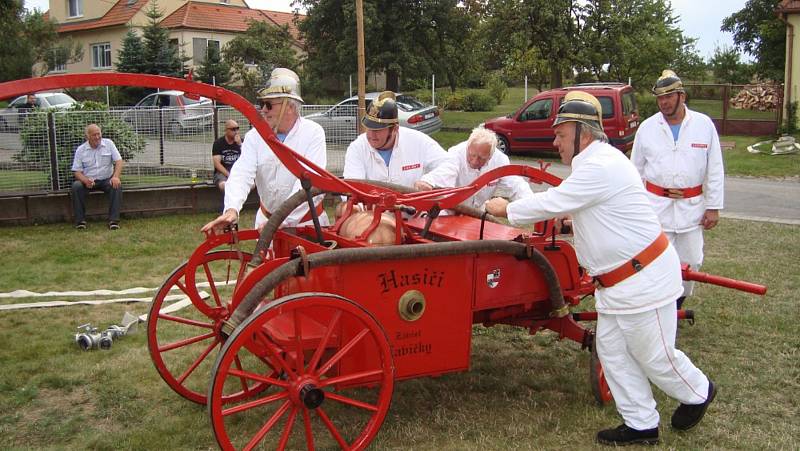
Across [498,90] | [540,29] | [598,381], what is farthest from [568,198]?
[498,90]

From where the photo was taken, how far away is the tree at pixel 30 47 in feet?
93.3

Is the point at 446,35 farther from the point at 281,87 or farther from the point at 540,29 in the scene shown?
the point at 281,87

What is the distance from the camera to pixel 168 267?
7.71m

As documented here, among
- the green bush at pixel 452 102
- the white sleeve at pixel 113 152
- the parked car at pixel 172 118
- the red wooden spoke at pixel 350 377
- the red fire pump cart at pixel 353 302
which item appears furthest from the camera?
the green bush at pixel 452 102

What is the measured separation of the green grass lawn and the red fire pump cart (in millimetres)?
260

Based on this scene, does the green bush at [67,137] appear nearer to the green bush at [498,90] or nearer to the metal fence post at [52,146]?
the metal fence post at [52,146]

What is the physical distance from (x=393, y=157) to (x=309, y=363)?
2032mm

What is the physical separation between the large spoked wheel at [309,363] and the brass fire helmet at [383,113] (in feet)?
4.87

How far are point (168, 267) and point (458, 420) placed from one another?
451 centimetres

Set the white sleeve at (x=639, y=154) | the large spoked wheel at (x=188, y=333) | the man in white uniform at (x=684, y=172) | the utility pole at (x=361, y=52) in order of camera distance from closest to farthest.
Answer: the large spoked wheel at (x=188, y=333), the man in white uniform at (x=684, y=172), the white sleeve at (x=639, y=154), the utility pole at (x=361, y=52)

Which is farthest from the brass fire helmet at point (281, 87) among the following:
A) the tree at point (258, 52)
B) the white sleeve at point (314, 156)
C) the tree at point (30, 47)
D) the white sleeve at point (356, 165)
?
the tree at point (258, 52)

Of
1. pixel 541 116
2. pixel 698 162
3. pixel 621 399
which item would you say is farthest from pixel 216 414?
pixel 541 116

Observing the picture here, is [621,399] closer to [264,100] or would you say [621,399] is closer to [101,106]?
[264,100]

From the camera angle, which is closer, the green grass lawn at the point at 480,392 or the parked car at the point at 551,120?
the green grass lawn at the point at 480,392
